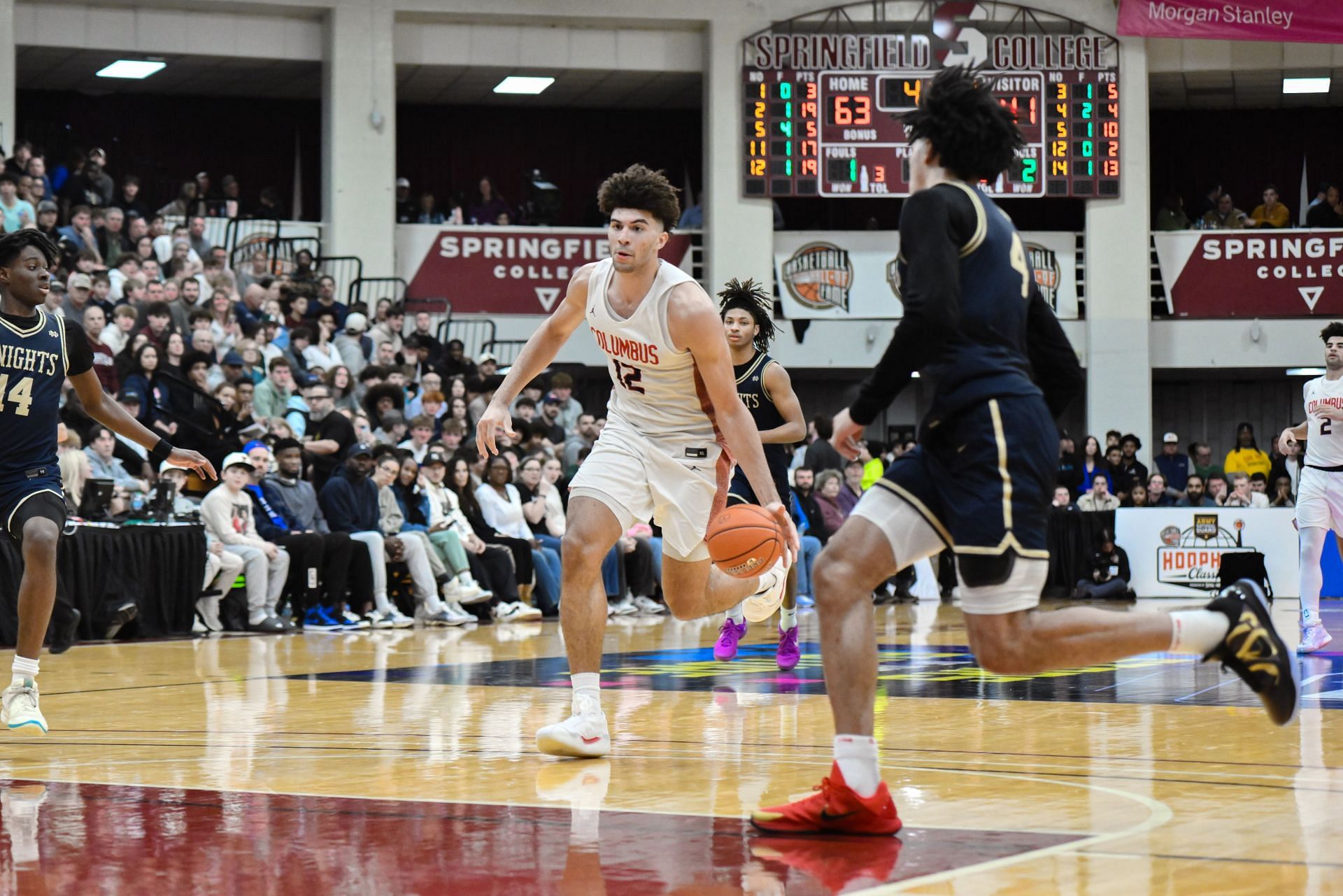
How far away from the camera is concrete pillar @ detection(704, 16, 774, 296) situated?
21.5 metres

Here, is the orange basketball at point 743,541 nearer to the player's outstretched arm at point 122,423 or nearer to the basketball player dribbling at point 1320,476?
the player's outstretched arm at point 122,423

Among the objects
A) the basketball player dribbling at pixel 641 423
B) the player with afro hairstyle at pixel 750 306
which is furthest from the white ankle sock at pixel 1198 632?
the player with afro hairstyle at pixel 750 306

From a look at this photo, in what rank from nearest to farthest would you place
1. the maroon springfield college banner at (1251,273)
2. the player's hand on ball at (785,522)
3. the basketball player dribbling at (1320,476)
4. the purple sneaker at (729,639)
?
1. the player's hand on ball at (785,522)
2. the purple sneaker at (729,639)
3. the basketball player dribbling at (1320,476)
4. the maroon springfield college banner at (1251,273)

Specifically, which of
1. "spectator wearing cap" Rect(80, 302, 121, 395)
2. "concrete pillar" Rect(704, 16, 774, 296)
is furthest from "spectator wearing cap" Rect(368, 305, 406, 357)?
"concrete pillar" Rect(704, 16, 774, 296)

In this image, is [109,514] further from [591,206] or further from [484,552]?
[591,206]

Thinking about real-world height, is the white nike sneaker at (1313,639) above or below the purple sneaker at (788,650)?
below

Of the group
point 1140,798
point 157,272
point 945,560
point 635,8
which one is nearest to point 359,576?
point 157,272

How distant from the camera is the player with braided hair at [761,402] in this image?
25.8 feet

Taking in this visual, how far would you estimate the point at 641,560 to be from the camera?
49.0 ft

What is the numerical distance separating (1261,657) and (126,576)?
8915mm

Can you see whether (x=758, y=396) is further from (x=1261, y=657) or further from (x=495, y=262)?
(x=495, y=262)

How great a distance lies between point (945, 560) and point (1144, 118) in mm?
7715

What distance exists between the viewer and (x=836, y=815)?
373 cm

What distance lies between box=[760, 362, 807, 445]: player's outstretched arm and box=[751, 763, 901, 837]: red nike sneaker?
406cm
